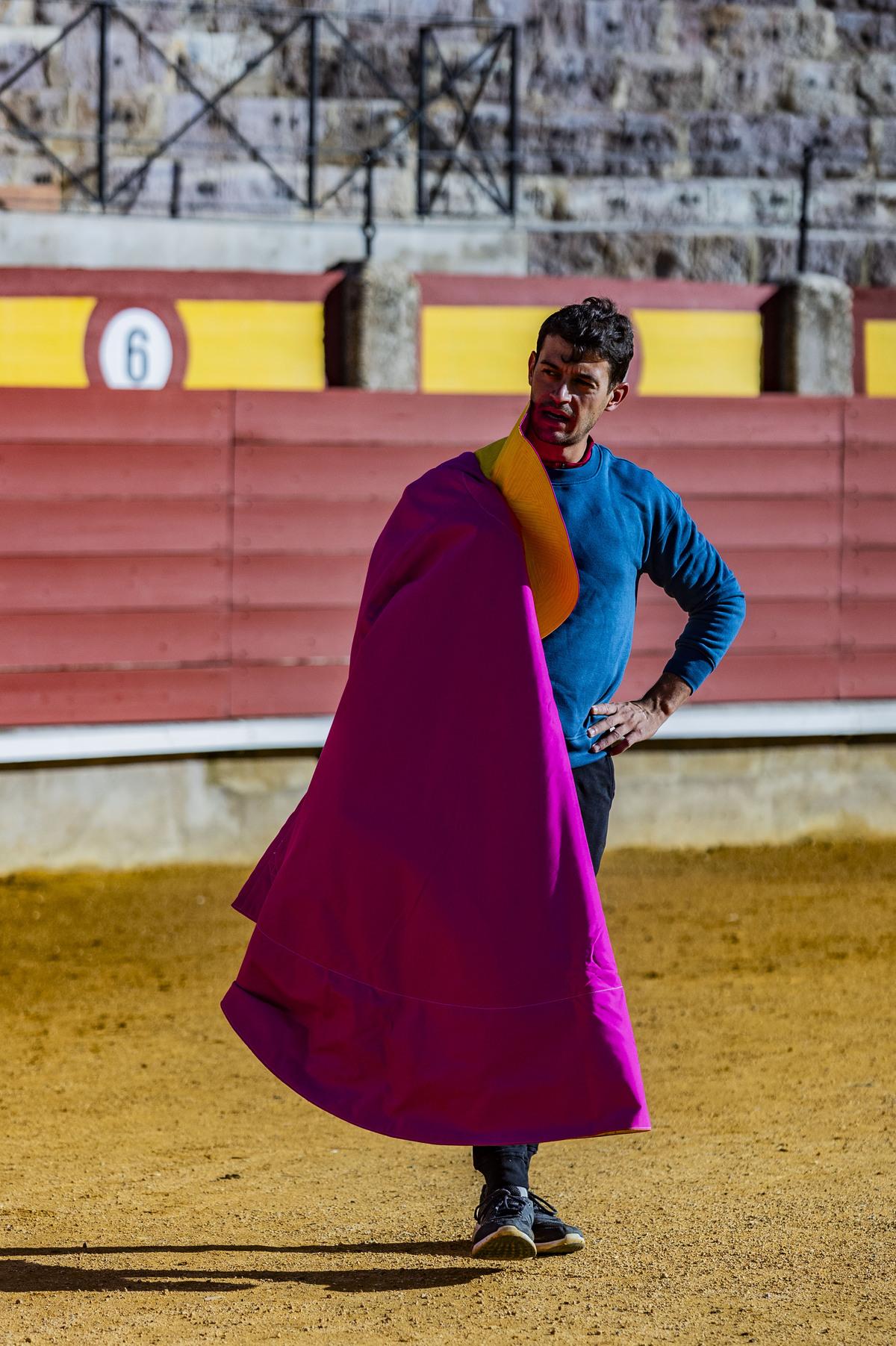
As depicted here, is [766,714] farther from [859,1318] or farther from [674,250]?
[859,1318]

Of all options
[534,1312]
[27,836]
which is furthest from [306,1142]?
[27,836]

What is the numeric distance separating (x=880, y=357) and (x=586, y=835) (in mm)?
5163

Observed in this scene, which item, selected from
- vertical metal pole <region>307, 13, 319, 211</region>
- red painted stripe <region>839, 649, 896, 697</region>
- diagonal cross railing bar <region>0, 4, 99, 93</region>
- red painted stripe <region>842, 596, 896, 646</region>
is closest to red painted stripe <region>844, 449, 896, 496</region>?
red painted stripe <region>842, 596, 896, 646</region>

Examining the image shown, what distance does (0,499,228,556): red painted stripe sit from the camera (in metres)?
6.45

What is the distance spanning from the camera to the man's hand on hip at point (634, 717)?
9.59 feet

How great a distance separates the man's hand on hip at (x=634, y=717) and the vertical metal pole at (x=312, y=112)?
477cm

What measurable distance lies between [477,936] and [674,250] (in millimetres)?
5761

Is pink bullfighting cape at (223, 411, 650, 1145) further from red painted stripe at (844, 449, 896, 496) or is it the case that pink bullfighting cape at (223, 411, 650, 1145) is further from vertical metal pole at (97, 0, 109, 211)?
red painted stripe at (844, 449, 896, 496)

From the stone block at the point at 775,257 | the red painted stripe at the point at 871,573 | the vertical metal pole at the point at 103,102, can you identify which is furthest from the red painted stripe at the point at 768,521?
the vertical metal pole at the point at 103,102

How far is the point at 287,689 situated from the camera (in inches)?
269

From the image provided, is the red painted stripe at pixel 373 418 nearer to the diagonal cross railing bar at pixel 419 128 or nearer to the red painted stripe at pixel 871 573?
the diagonal cross railing bar at pixel 419 128

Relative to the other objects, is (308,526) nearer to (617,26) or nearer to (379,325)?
(379,325)

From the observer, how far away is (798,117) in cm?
826

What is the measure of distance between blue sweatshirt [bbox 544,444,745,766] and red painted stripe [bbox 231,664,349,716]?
12.5ft
